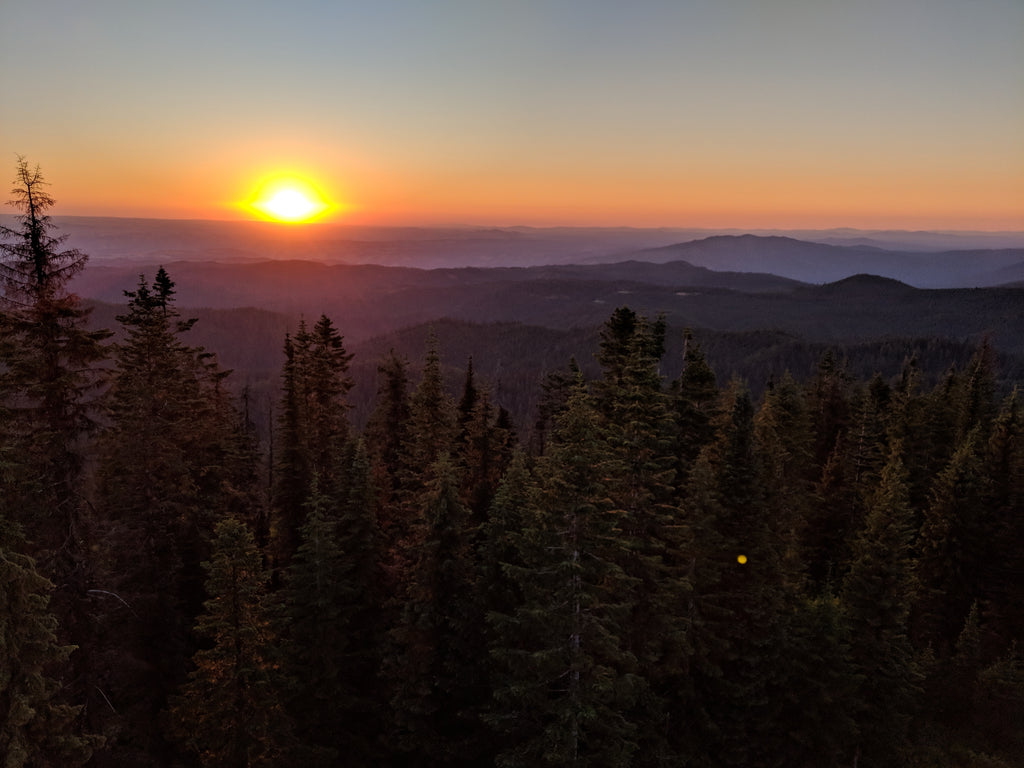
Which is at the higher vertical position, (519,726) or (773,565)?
(773,565)

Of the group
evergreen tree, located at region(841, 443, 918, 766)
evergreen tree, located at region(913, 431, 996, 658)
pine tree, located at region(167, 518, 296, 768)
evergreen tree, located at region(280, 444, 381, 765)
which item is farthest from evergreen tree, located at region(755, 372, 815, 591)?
pine tree, located at region(167, 518, 296, 768)

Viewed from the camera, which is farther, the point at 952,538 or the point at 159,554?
the point at 952,538

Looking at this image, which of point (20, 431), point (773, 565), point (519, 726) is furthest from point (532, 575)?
point (20, 431)

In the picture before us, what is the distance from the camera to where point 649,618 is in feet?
67.9

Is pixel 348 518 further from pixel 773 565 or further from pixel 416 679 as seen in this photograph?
pixel 773 565

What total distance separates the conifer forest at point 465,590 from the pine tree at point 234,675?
0.30 ft

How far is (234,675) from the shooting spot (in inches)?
732

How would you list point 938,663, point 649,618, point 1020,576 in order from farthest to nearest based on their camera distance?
1. point 1020,576
2. point 938,663
3. point 649,618

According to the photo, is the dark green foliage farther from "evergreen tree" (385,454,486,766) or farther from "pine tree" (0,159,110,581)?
"pine tree" (0,159,110,581)

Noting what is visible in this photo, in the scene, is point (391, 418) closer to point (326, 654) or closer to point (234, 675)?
point (326, 654)

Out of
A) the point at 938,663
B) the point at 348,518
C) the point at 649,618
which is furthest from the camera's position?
the point at 938,663

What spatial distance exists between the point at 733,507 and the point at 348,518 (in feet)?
52.4

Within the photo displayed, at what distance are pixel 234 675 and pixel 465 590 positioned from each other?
25.6ft

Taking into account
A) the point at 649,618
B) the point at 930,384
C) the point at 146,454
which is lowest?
the point at 930,384
